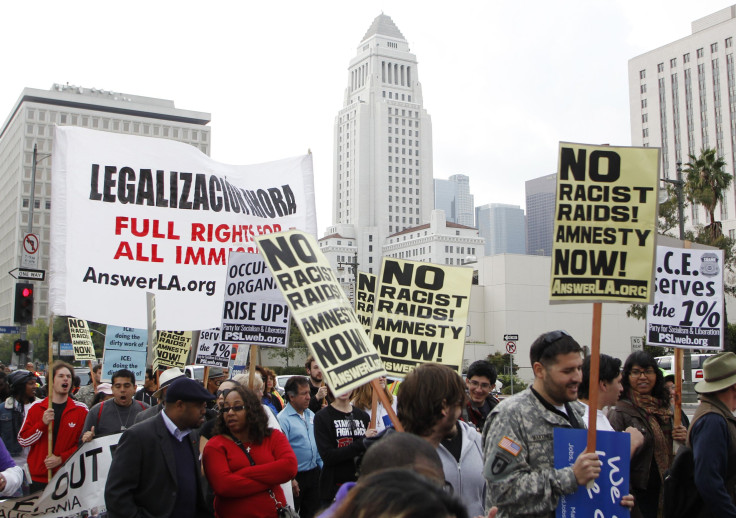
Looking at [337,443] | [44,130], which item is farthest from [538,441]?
[44,130]

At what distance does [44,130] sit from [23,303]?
106m

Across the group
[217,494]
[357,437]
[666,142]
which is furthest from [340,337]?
[666,142]

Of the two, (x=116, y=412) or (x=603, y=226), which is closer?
(x=603, y=226)

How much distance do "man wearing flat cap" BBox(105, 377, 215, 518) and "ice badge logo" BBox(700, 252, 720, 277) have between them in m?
6.02

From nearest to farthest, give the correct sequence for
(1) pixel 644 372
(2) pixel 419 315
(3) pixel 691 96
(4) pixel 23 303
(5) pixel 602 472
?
(5) pixel 602 472
(1) pixel 644 372
(2) pixel 419 315
(4) pixel 23 303
(3) pixel 691 96

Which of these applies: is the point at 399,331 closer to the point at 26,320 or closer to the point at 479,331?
the point at 26,320

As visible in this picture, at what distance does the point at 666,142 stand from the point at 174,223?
127m

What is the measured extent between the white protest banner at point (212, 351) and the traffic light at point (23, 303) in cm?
734

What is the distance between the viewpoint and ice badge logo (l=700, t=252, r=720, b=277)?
8.69m

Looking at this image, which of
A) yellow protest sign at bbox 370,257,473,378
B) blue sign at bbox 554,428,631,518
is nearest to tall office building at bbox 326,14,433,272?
yellow protest sign at bbox 370,257,473,378

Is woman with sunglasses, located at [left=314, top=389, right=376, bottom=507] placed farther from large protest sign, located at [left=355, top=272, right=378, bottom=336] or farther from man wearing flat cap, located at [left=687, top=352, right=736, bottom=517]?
man wearing flat cap, located at [left=687, top=352, right=736, bottom=517]

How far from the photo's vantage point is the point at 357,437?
7016 millimetres

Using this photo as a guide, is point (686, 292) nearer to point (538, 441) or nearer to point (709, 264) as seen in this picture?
point (709, 264)

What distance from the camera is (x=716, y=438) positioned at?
491cm
